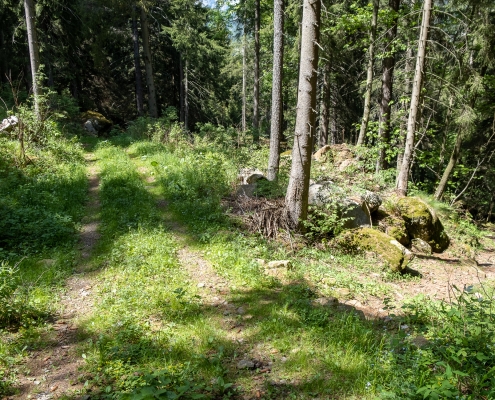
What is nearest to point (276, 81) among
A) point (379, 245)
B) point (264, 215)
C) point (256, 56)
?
point (264, 215)

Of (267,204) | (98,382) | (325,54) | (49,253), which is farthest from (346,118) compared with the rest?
(98,382)

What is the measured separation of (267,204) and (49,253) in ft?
15.1

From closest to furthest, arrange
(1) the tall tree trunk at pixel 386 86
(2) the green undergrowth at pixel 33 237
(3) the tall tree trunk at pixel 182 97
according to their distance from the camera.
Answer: (2) the green undergrowth at pixel 33 237, (1) the tall tree trunk at pixel 386 86, (3) the tall tree trunk at pixel 182 97

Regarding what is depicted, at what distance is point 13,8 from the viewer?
19.2 meters

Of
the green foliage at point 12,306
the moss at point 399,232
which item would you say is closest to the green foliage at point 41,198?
the green foliage at point 12,306

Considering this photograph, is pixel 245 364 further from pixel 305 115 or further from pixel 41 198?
pixel 41 198

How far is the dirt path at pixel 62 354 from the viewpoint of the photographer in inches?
136

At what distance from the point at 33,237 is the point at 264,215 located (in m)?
4.69

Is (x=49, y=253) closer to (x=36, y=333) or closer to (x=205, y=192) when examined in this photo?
(x=36, y=333)

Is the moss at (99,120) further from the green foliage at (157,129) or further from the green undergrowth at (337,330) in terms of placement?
the green undergrowth at (337,330)

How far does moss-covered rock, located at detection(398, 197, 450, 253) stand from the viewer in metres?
9.58

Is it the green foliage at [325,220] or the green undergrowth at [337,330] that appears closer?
the green undergrowth at [337,330]

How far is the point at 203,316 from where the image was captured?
186 inches

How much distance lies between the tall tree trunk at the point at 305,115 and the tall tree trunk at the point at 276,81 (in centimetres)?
347
